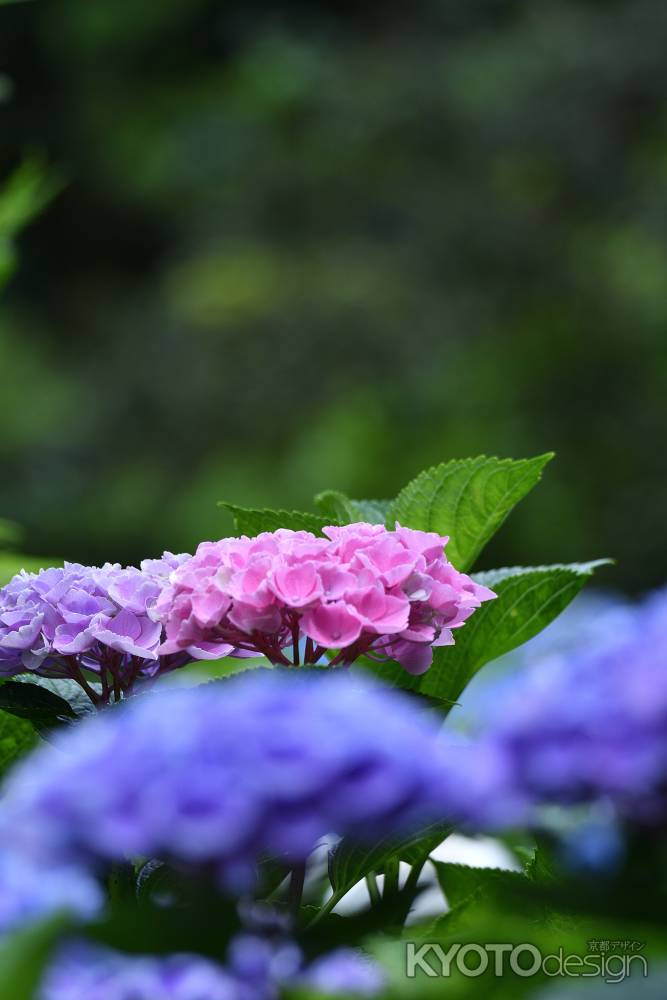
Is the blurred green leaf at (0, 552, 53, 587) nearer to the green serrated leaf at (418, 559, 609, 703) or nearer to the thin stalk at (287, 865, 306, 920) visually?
the green serrated leaf at (418, 559, 609, 703)

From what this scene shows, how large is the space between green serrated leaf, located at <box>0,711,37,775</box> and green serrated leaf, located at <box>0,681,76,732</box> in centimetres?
1

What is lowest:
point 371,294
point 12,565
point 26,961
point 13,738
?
point 26,961

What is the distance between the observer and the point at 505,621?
0.66 m

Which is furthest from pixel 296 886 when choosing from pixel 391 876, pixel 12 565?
pixel 12 565

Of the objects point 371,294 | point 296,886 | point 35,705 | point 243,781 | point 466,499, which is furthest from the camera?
point 371,294

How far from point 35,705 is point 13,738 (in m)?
0.03

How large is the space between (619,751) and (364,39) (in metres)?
6.78

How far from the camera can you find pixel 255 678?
50 centimetres

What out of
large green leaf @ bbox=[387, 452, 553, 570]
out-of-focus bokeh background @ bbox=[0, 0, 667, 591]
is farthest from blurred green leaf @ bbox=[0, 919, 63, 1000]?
out-of-focus bokeh background @ bbox=[0, 0, 667, 591]

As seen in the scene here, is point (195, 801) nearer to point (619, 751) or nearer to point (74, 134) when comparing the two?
point (619, 751)

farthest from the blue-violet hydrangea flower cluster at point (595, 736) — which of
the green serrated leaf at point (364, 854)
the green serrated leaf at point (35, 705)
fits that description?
the green serrated leaf at point (35, 705)

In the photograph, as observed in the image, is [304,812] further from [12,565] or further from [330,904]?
[12,565]

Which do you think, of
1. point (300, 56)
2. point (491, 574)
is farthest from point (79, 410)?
point (491, 574)

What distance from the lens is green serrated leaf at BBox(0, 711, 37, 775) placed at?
0.61 metres
